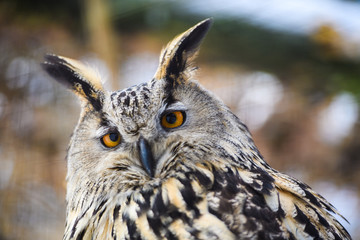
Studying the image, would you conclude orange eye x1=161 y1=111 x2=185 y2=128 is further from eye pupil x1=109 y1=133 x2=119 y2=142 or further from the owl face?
eye pupil x1=109 y1=133 x2=119 y2=142

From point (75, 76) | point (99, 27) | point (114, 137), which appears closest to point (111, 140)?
point (114, 137)

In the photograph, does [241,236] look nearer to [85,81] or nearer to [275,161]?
[85,81]

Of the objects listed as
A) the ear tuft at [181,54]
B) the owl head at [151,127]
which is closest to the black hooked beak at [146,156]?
the owl head at [151,127]

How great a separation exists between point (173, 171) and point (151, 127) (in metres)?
0.15

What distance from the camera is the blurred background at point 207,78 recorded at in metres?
2.92

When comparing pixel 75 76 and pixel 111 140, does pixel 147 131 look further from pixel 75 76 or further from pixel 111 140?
pixel 75 76

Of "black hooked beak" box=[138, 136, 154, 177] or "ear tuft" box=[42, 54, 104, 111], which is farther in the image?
"ear tuft" box=[42, 54, 104, 111]

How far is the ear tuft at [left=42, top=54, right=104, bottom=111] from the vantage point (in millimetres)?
1464

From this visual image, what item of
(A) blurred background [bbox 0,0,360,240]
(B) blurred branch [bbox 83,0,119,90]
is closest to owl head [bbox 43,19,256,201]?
(A) blurred background [bbox 0,0,360,240]

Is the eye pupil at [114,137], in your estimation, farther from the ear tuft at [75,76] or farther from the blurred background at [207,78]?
the blurred background at [207,78]

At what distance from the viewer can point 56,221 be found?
2.90m

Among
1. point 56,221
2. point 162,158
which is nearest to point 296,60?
point 56,221

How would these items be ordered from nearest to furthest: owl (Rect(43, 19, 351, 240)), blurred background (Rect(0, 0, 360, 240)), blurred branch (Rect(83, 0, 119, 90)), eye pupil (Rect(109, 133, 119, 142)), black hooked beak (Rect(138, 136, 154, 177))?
owl (Rect(43, 19, 351, 240)), black hooked beak (Rect(138, 136, 154, 177)), eye pupil (Rect(109, 133, 119, 142)), blurred background (Rect(0, 0, 360, 240)), blurred branch (Rect(83, 0, 119, 90))

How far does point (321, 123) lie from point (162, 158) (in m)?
2.83
